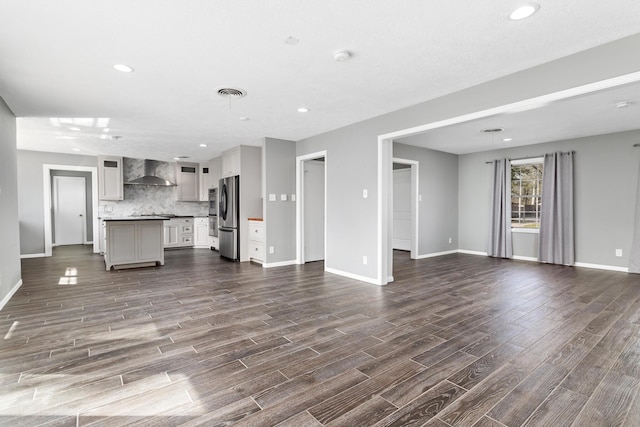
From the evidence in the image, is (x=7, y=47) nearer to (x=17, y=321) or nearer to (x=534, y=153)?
(x=17, y=321)

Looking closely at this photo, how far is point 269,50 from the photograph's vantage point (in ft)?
8.55

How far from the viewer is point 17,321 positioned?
303cm

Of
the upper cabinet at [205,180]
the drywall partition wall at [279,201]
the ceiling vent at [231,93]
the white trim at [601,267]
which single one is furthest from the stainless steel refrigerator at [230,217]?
the white trim at [601,267]

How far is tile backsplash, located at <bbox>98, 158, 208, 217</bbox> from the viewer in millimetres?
8266

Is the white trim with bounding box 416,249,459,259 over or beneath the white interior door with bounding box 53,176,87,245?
beneath

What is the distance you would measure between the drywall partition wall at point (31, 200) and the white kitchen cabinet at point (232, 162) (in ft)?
13.4

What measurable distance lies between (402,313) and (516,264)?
408cm

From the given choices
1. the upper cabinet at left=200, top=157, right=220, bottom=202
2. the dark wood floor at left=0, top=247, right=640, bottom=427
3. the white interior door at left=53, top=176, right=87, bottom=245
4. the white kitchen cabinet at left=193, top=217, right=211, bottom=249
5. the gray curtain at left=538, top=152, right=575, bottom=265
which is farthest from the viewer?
the upper cabinet at left=200, top=157, right=220, bottom=202

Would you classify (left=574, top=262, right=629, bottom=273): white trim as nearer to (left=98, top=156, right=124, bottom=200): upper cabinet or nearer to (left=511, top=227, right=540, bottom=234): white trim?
(left=511, top=227, right=540, bottom=234): white trim

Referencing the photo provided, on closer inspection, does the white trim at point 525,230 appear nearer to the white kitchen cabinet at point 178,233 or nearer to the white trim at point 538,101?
the white trim at point 538,101

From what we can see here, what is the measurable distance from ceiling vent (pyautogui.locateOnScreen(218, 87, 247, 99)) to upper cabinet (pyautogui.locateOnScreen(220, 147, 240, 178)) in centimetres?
293

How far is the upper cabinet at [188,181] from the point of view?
8.87m

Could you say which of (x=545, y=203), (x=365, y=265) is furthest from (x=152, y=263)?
(x=545, y=203)

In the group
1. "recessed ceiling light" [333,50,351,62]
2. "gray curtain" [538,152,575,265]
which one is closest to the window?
"gray curtain" [538,152,575,265]
